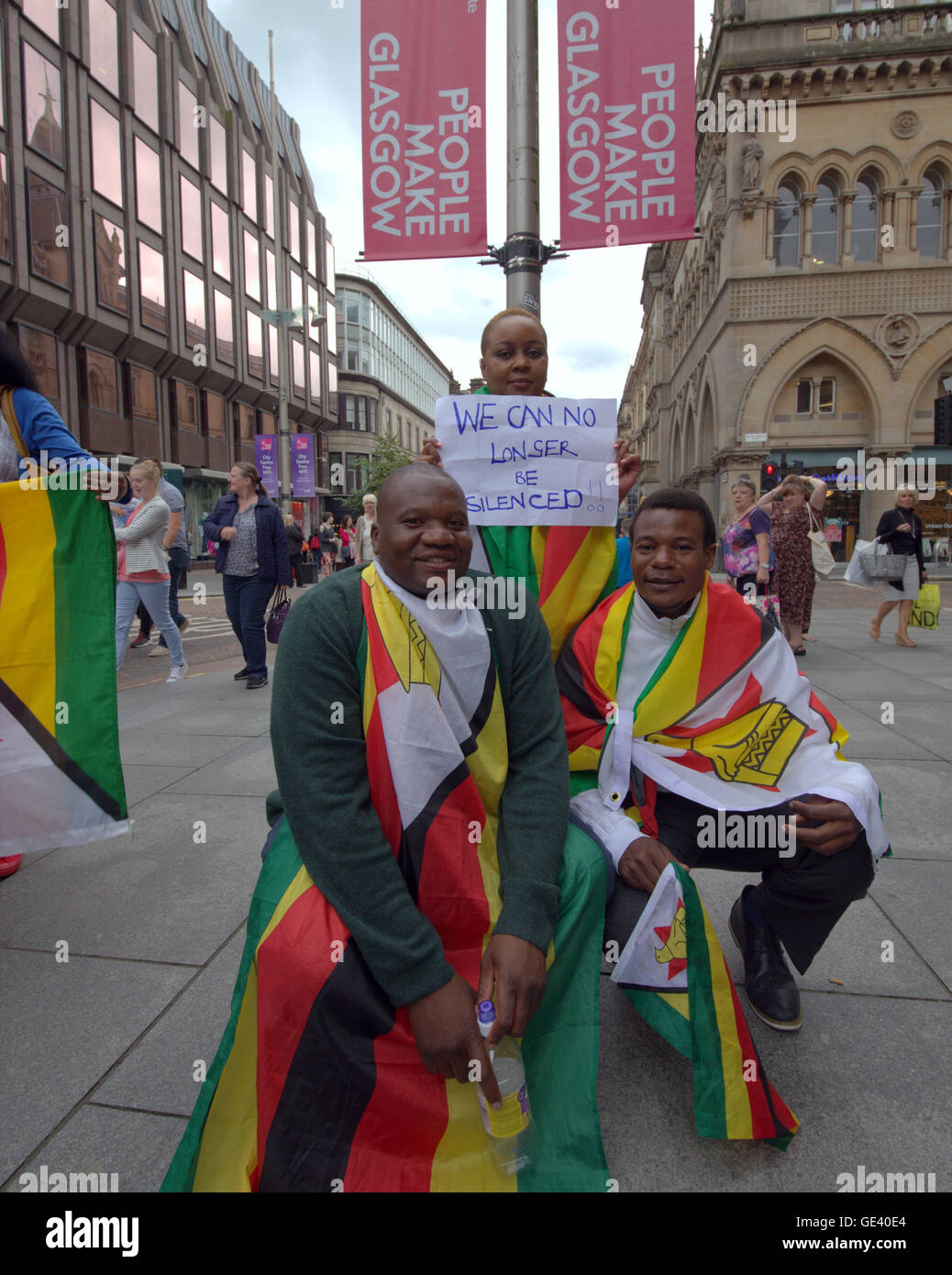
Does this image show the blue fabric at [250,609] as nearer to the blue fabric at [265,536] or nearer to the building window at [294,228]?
the blue fabric at [265,536]

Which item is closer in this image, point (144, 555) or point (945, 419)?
point (144, 555)

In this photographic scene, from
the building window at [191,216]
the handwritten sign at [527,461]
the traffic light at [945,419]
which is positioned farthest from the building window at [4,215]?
the handwritten sign at [527,461]

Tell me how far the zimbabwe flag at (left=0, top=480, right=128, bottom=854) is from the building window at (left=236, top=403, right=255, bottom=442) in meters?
35.5

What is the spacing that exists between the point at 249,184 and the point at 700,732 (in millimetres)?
41439

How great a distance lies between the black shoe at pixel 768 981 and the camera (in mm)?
2150

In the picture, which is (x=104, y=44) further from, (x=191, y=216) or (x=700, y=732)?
(x=700, y=732)

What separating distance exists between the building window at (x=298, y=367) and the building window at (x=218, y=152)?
31.2ft

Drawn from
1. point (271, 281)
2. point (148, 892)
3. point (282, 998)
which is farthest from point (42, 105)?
point (282, 998)

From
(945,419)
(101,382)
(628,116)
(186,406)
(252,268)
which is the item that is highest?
(252,268)

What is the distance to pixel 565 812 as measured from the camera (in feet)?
5.89

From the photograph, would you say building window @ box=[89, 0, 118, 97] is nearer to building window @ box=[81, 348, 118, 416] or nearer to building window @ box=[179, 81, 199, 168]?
building window @ box=[179, 81, 199, 168]

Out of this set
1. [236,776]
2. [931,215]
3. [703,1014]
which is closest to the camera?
[703,1014]

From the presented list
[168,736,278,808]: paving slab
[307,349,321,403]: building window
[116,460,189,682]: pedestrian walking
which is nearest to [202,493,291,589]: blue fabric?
[116,460,189,682]: pedestrian walking

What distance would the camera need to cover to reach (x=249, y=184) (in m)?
36.0
